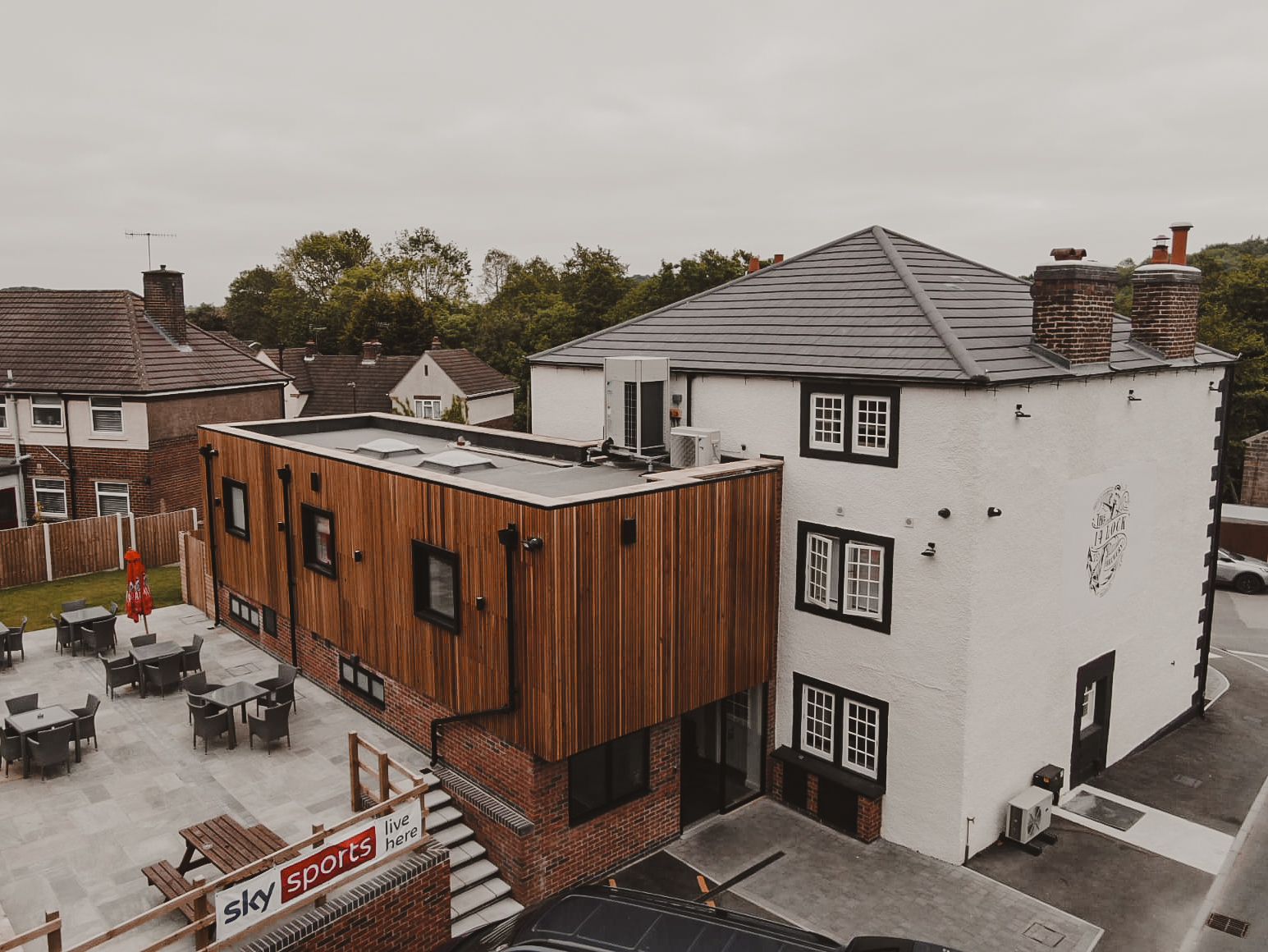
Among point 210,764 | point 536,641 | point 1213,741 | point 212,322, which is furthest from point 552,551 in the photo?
point 212,322

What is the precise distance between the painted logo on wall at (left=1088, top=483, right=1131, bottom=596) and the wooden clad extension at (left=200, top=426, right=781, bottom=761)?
16.9 feet

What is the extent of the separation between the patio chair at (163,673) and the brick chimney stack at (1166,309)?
17850mm

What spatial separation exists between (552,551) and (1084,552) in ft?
28.7

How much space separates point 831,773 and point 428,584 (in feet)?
22.2

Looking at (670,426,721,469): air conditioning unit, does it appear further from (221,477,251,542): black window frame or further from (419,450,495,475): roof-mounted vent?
(221,477,251,542): black window frame

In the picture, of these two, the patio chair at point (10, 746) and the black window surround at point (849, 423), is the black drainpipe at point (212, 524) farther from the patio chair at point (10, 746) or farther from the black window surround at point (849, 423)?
the black window surround at point (849, 423)

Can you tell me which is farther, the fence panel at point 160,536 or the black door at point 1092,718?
the fence panel at point 160,536

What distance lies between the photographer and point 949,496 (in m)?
12.0

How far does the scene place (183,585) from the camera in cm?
2167

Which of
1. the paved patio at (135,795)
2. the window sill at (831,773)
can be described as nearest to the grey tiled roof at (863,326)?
the window sill at (831,773)

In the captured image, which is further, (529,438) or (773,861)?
(529,438)

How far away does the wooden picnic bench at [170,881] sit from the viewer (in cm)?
962

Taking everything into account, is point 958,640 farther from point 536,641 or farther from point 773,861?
point 536,641

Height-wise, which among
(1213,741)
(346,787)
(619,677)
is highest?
(619,677)
